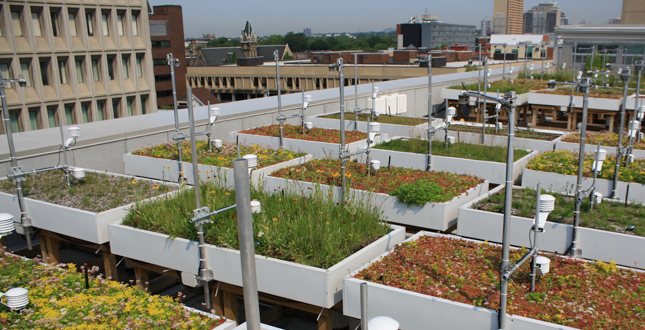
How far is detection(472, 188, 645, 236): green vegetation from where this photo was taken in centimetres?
640

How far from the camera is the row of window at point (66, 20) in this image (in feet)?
67.6

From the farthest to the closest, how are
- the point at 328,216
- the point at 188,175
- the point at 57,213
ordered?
the point at 188,175 → the point at 57,213 → the point at 328,216

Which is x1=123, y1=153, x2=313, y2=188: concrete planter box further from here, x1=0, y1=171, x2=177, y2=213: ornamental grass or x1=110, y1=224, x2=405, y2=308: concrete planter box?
x1=110, y1=224, x2=405, y2=308: concrete planter box

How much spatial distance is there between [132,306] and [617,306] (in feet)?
14.1

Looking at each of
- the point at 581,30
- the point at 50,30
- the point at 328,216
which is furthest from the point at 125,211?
the point at 581,30

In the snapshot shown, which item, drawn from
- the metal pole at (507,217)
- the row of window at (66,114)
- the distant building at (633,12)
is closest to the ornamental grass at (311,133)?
the metal pole at (507,217)

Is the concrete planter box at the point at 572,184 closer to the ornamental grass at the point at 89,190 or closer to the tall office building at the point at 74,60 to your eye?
the ornamental grass at the point at 89,190

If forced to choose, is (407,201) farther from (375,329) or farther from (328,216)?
(375,329)

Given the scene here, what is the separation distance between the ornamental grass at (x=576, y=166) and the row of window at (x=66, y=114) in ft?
58.5

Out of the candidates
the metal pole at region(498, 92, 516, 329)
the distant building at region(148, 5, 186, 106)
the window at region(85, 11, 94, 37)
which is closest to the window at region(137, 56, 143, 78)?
the window at region(85, 11, 94, 37)

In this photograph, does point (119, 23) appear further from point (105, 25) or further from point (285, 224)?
point (285, 224)

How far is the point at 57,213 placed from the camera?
6.83 meters

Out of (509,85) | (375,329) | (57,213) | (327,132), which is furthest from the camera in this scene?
(509,85)

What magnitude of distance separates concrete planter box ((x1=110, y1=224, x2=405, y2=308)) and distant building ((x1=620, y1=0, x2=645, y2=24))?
35647 mm
